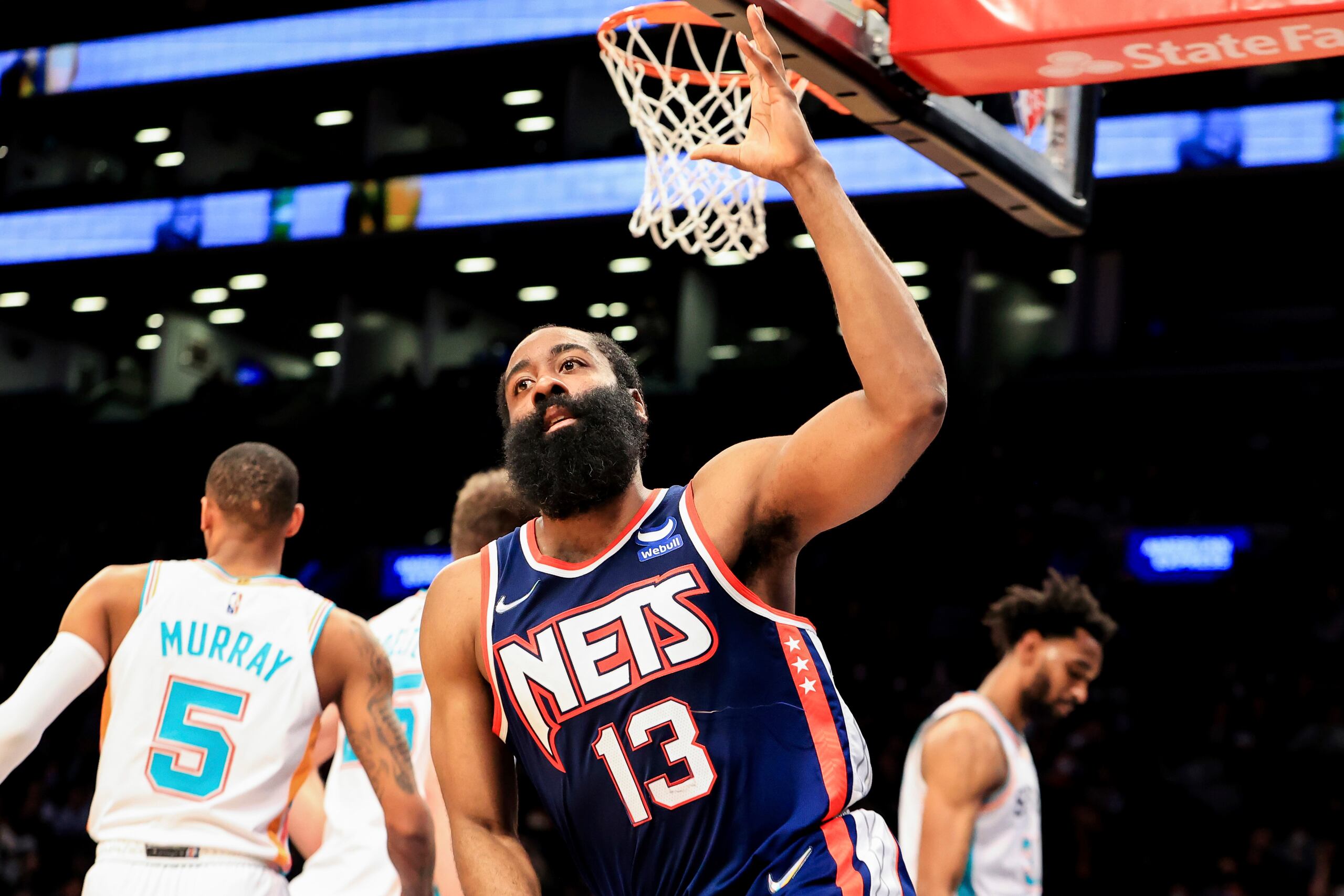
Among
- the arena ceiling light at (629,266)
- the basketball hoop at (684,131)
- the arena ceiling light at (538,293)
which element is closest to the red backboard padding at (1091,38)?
the basketball hoop at (684,131)

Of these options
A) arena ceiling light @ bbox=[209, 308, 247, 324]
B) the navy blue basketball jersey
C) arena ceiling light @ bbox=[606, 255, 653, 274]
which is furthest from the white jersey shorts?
arena ceiling light @ bbox=[209, 308, 247, 324]

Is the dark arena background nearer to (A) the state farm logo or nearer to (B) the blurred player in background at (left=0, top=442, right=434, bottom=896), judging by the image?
(A) the state farm logo

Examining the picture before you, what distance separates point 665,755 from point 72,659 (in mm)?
2039

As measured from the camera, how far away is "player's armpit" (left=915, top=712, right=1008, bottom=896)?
191 inches

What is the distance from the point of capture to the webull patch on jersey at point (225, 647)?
389 centimetres

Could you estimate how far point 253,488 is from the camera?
13.4 feet

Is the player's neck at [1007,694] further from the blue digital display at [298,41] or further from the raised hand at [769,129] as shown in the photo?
the blue digital display at [298,41]

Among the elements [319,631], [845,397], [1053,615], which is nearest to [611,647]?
[845,397]

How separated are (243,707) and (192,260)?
13645 mm

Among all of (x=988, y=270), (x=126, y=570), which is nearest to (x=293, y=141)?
(x=988, y=270)

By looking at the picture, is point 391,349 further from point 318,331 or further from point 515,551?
point 515,551

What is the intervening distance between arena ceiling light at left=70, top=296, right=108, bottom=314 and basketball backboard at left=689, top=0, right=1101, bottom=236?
16980 millimetres

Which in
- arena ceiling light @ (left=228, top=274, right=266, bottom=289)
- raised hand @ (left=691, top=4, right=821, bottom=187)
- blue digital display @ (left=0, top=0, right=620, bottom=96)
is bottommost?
arena ceiling light @ (left=228, top=274, right=266, bottom=289)

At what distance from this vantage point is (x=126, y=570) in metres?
4.04
